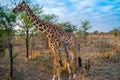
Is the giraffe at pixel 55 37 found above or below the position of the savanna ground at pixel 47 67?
above

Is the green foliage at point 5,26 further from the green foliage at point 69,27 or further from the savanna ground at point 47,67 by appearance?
the green foliage at point 69,27

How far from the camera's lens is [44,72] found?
464 inches

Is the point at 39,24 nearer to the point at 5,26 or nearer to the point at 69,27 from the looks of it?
the point at 5,26

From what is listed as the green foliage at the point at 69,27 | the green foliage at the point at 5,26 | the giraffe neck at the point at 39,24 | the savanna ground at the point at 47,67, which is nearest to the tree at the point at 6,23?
the green foliage at the point at 5,26

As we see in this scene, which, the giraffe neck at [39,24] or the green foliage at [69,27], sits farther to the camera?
the green foliage at [69,27]

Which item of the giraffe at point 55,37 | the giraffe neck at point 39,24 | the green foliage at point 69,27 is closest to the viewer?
the giraffe at point 55,37

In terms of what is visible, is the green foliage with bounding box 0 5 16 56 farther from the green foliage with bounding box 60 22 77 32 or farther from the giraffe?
the green foliage with bounding box 60 22 77 32

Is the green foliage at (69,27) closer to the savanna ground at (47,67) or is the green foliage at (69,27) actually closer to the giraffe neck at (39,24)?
the savanna ground at (47,67)

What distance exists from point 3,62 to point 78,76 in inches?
174

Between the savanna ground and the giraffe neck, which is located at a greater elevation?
the giraffe neck

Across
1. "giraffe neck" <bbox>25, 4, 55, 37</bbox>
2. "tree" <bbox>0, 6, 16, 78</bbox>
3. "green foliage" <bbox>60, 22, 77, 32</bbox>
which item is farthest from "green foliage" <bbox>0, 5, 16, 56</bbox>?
"green foliage" <bbox>60, 22, 77, 32</bbox>

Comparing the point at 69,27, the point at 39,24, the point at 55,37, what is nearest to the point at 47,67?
the point at 55,37

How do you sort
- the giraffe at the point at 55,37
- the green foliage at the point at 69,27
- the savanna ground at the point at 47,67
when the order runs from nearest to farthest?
the giraffe at the point at 55,37
the savanna ground at the point at 47,67
the green foliage at the point at 69,27

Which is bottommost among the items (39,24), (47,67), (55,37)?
(47,67)
